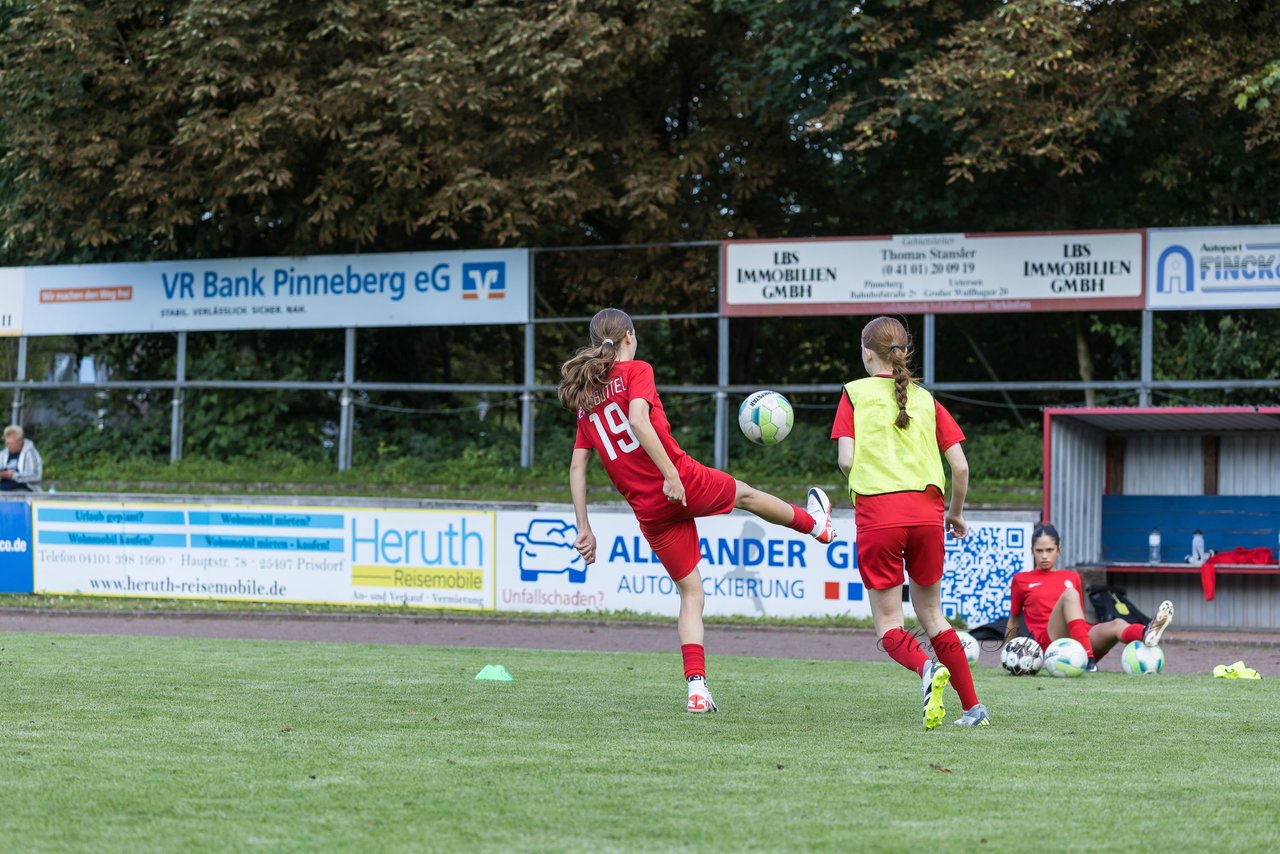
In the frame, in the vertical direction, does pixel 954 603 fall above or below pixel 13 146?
below

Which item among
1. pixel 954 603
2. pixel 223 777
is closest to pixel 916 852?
pixel 223 777

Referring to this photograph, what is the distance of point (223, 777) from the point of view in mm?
5895

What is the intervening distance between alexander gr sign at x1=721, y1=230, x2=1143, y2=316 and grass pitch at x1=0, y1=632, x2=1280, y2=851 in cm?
1214

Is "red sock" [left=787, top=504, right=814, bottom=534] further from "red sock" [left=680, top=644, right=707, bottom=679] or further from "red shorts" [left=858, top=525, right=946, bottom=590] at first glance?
"red shorts" [left=858, top=525, right=946, bottom=590]

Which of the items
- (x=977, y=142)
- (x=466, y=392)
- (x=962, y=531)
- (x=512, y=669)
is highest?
(x=977, y=142)

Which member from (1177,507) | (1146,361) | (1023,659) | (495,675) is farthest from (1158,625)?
(1146,361)

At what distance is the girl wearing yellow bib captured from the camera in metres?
7.73

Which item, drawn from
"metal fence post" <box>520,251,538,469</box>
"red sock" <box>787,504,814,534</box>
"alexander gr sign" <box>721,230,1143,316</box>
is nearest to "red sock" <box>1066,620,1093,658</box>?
"red sock" <box>787,504,814,534</box>

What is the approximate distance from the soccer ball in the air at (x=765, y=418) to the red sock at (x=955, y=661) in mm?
2052

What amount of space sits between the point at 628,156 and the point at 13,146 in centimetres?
954

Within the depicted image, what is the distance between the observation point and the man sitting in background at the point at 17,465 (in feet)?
72.4

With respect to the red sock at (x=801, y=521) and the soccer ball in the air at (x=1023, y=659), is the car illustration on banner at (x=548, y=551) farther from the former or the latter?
the red sock at (x=801, y=521)

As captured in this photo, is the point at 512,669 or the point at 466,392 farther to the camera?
the point at 466,392

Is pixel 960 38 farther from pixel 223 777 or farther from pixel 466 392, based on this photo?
pixel 223 777
